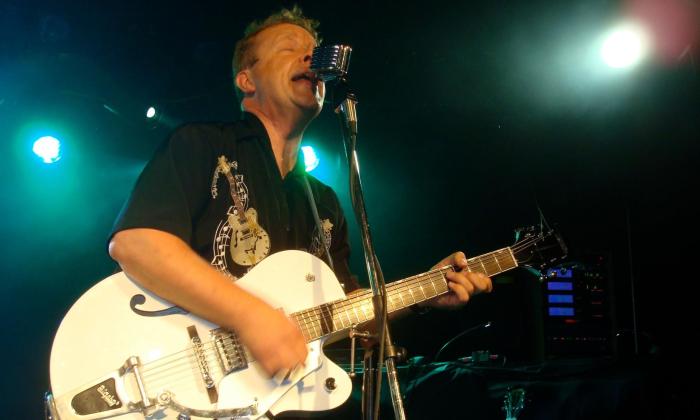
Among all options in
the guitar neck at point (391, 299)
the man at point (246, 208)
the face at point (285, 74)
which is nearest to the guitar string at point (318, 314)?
the guitar neck at point (391, 299)

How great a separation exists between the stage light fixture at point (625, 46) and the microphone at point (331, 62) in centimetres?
368

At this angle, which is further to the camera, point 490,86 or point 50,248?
point 490,86

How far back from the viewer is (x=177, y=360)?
5.96ft

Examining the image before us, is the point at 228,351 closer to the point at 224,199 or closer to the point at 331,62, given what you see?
the point at 224,199

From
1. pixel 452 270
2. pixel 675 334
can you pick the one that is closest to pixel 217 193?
pixel 452 270

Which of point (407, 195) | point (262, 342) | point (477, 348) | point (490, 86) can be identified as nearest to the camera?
point (262, 342)

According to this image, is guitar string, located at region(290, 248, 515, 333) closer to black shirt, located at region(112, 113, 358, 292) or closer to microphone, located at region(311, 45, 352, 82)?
black shirt, located at region(112, 113, 358, 292)

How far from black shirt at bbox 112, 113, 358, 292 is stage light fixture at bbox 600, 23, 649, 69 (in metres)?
3.46

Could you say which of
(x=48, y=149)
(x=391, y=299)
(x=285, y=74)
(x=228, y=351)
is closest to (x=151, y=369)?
(x=228, y=351)

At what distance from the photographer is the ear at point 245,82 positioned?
2.97 m

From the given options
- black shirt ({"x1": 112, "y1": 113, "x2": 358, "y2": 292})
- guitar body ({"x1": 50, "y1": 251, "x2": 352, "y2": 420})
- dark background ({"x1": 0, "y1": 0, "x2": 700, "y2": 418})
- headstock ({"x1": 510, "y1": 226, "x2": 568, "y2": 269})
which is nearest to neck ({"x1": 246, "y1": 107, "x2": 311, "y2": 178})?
black shirt ({"x1": 112, "y1": 113, "x2": 358, "y2": 292})

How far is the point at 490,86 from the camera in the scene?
16.6 ft

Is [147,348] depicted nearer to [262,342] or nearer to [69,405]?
[69,405]

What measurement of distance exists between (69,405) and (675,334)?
4986mm
